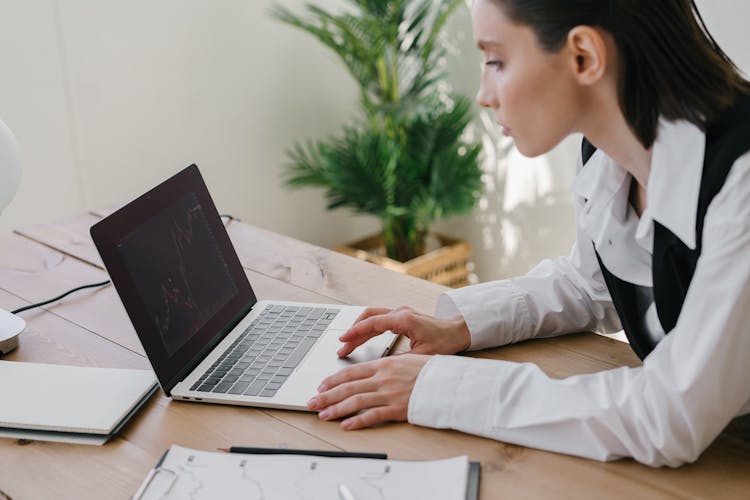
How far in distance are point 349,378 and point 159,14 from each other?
202 centimetres

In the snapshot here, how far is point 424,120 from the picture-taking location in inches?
114

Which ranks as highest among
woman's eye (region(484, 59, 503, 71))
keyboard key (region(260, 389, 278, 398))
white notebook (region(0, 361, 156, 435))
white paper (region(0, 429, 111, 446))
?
woman's eye (region(484, 59, 503, 71))

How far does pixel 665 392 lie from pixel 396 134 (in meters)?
2.14

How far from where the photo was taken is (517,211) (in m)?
3.07

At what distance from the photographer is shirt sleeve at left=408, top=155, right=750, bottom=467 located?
0.84 meters

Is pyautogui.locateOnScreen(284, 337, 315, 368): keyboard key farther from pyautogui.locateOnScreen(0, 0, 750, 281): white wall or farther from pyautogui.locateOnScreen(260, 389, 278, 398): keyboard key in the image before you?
pyautogui.locateOnScreen(0, 0, 750, 281): white wall

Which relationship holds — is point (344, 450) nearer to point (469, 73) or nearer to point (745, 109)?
point (745, 109)

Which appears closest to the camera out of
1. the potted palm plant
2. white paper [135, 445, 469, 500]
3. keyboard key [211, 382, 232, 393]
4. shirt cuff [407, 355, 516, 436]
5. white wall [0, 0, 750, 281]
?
white paper [135, 445, 469, 500]

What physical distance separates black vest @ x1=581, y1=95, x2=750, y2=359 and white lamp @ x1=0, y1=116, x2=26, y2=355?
0.87 metres

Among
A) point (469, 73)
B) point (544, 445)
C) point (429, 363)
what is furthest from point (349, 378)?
point (469, 73)

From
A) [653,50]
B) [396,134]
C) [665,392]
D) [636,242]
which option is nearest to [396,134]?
[396,134]

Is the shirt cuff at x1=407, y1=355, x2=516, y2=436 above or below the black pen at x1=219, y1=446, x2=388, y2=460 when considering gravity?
above

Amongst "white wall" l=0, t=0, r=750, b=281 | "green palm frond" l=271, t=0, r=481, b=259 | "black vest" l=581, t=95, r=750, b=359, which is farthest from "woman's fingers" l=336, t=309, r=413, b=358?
"green palm frond" l=271, t=0, r=481, b=259

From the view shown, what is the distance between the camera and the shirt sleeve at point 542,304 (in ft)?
3.81
